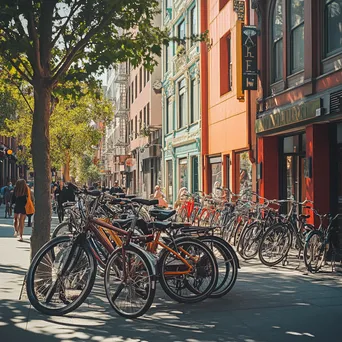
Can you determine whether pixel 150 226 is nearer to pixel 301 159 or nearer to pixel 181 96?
pixel 301 159

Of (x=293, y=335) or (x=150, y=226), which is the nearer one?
(x=293, y=335)

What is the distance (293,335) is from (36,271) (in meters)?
2.95

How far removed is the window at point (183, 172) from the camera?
25.8 metres

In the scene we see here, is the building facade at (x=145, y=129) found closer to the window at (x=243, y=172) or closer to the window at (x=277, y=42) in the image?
the window at (x=243, y=172)

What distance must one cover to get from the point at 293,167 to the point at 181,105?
13.8 meters

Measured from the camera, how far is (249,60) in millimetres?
14953

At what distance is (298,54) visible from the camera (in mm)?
12875

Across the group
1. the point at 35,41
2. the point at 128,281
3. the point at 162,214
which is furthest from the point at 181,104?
the point at 128,281

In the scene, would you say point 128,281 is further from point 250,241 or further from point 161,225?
point 250,241

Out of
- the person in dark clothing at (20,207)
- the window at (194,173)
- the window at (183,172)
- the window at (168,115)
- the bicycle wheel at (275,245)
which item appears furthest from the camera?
the window at (168,115)

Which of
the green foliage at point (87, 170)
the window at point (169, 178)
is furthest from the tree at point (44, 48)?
the green foliage at point (87, 170)

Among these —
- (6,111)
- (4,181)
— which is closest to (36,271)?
(6,111)

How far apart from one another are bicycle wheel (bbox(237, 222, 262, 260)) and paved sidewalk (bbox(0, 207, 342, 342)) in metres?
2.40

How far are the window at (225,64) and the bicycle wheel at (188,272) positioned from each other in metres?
13.5
